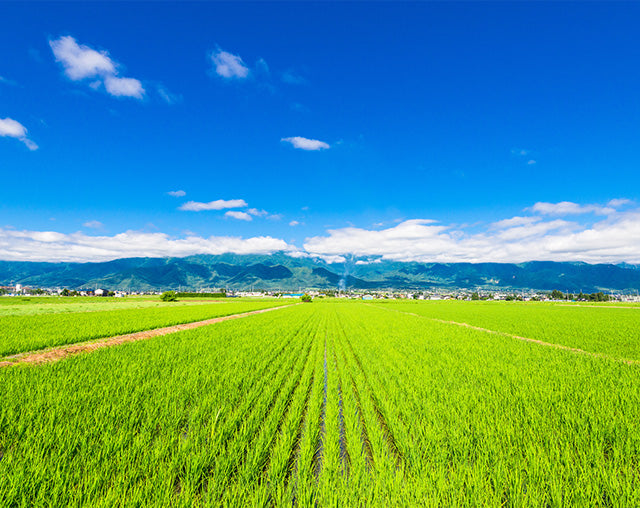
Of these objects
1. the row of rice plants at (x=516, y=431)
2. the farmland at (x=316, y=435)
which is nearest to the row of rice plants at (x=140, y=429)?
the farmland at (x=316, y=435)

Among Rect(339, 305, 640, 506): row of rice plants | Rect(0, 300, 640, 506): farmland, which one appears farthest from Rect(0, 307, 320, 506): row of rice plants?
Rect(339, 305, 640, 506): row of rice plants

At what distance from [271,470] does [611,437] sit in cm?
589

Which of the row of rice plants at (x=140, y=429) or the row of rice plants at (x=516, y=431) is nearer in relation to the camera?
the row of rice plants at (x=140, y=429)

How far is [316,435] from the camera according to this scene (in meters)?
5.01

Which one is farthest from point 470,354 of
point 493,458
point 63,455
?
point 63,455

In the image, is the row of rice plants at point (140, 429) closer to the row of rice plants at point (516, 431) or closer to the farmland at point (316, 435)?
the farmland at point (316, 435)

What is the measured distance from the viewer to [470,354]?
1261 centimetres

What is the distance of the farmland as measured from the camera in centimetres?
348

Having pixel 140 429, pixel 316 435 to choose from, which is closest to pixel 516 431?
pixel 316 435

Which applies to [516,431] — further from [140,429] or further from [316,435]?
[140,429]

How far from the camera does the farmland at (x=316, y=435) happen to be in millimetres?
3482

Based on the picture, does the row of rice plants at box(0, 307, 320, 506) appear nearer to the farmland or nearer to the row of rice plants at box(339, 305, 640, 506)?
the farmland

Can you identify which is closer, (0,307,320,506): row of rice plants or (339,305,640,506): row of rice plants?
(0,307,320,506): row of rice plants

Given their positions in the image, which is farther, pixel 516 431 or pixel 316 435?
pixel 516 431
